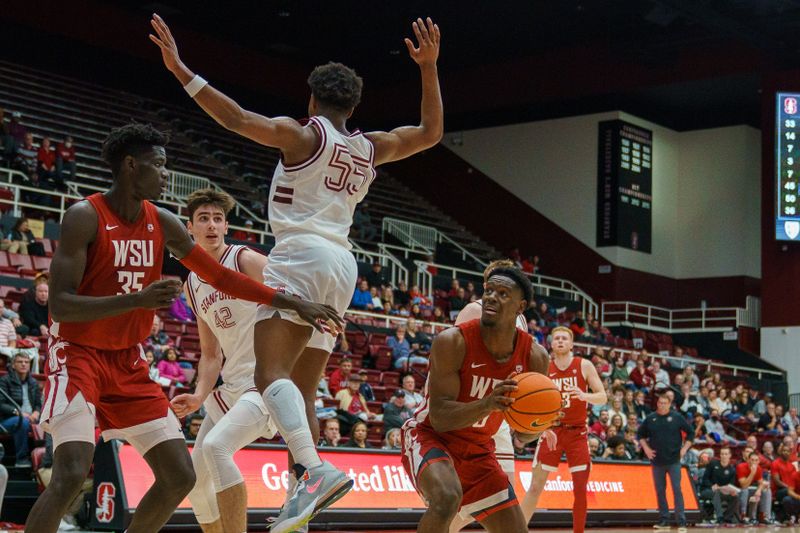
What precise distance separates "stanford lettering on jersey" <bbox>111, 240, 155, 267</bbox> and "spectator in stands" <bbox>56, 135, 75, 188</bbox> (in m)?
16.0

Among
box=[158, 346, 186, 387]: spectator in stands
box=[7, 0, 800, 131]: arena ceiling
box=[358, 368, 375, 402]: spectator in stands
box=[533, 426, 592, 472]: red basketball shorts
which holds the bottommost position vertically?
box=[533, 426, 592, 472]: red basketball shorts

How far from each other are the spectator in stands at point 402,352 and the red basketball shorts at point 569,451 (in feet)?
22.3

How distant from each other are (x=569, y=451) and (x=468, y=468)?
5417 mm

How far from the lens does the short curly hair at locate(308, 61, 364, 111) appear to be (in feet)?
19.3

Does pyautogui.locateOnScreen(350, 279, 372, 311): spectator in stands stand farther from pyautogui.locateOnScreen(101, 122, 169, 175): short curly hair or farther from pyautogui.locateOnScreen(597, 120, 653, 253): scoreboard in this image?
pyautogui.locateOnScreen(101, 122, 169, 175): short curly hair

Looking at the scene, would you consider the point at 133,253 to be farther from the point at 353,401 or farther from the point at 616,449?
the point at 616,449

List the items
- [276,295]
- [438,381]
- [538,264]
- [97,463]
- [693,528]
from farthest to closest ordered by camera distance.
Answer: [538,264] < [693,528] < [97,463] < [438,381] < [276,295]

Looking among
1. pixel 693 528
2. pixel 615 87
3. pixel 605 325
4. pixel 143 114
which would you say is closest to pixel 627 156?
pixel 615 87

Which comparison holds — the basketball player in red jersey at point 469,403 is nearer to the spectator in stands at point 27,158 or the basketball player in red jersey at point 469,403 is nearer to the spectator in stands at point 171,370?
the spectator in stands at point 171,370

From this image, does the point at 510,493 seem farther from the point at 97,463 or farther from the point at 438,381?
the point at 97,463

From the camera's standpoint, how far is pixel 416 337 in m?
19.5

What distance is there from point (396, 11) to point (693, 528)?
1560cm

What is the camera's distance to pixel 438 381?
614cm

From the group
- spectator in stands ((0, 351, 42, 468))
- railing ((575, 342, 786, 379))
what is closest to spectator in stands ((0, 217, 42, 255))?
spectator in stands ((0, 351, 42, 468))
